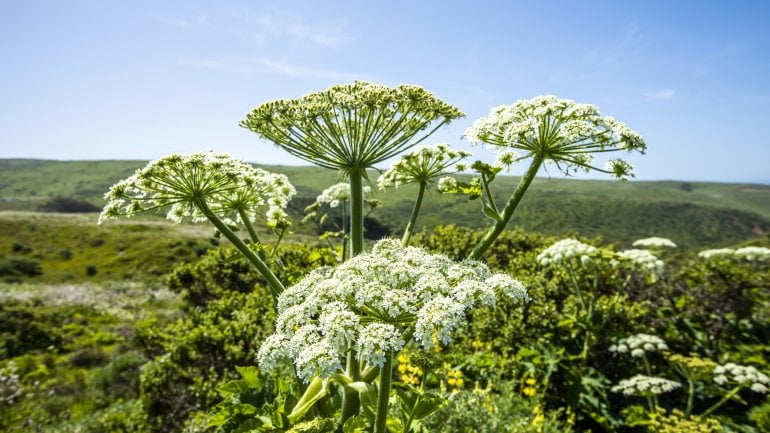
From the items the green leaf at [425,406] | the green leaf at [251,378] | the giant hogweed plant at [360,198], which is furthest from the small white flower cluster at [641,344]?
the green leaf at [251,378]

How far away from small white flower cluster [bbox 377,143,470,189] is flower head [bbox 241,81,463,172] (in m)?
0.32

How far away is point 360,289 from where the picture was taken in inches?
117

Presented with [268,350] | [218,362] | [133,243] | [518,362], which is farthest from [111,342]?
[133,243]

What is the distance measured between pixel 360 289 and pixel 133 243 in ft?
340

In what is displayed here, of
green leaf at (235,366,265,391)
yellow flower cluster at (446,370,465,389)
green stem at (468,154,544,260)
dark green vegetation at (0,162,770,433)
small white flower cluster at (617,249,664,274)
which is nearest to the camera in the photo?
green stem at (468,154,544,260)

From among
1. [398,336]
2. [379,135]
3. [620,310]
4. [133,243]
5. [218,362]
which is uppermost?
[379,135]

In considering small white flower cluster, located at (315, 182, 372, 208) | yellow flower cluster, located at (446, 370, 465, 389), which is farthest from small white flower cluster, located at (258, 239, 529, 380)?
yellow flower cluster, located at (446, 370, 465, 389)

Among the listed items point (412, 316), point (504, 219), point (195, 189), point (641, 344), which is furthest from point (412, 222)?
point (641, 344)

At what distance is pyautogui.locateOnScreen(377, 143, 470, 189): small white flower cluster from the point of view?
14.1 feet

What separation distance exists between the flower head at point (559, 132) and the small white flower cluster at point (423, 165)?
349mm

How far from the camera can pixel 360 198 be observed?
3.98m

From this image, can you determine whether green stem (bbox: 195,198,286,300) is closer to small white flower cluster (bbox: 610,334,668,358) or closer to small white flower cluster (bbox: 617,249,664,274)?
small white flower cluster (bbox: 610,334,668,358)

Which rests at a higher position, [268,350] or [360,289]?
[360,289]

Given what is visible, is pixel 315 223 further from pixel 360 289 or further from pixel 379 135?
pixel 360 289
